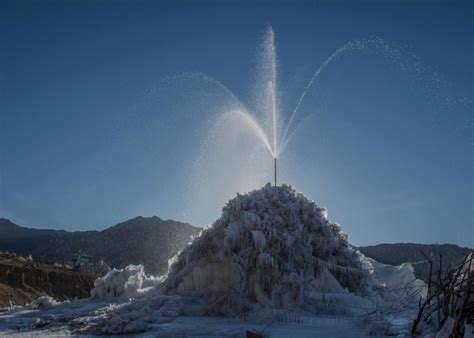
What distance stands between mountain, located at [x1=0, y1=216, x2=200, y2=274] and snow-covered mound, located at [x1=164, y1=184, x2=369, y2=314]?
6129cm

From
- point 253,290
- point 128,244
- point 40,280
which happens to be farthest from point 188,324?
point 128,244

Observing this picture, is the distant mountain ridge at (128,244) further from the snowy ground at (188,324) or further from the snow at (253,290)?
the snowy ground at (188,324)

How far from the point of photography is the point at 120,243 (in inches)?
3504

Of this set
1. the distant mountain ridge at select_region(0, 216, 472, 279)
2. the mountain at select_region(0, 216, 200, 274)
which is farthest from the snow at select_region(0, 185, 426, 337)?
the mountain at select_region(0, 216, 200, 274)

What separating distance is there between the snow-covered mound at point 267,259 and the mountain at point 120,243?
61.3 meters

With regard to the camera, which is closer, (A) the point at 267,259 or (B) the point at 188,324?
(B) the point at 188,324

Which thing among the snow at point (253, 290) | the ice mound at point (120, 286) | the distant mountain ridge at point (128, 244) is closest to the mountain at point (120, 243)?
the distant mountain ridge at point (128, 244)

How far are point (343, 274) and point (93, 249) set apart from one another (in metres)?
80.1

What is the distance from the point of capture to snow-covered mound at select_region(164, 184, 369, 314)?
1334cm

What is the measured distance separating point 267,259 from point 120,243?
79.9m

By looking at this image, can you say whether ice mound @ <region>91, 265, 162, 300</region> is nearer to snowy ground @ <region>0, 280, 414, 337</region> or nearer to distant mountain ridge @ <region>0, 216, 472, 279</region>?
snowy ground @ <region>0, 280, 414, 337</region>

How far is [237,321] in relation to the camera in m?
11.7

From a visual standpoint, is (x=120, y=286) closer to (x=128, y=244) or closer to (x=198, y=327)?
(x=198, y=327)

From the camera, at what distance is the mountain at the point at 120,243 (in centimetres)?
8112
